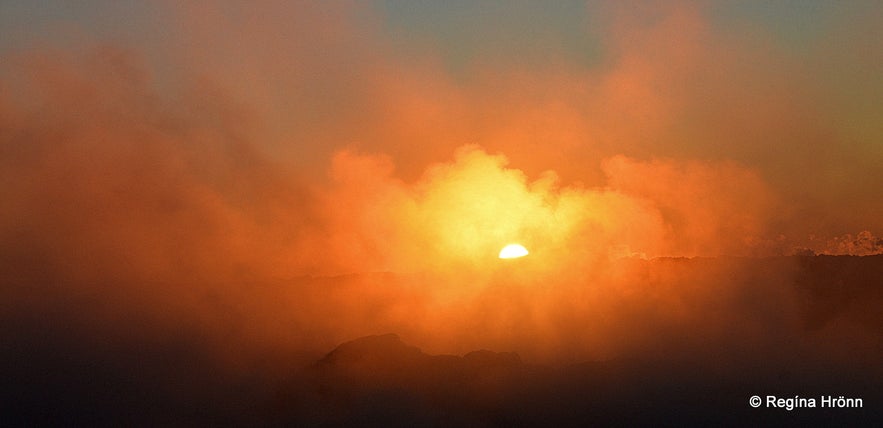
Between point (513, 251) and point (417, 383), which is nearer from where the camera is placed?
point (417, 383)

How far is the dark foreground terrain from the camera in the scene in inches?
1630

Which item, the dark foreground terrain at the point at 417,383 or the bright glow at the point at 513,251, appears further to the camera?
the bright glow at the point at 513,251

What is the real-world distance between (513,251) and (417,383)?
18.2 metres

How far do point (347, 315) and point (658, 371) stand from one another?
81.8 feet

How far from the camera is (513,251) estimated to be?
193 ft

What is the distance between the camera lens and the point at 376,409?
41.7 m

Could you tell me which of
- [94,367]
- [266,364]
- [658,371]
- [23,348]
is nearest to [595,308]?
[658,371]

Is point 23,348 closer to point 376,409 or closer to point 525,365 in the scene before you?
point 376,409

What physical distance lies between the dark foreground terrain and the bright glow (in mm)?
11578

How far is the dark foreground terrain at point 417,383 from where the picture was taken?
41.4 metres

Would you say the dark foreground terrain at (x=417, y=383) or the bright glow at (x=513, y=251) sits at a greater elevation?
the bright glow at (x=513, y=251)

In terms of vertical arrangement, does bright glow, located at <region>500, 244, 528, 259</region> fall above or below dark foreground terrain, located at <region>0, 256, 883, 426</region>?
above

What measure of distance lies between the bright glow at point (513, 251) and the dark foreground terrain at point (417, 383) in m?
11.6

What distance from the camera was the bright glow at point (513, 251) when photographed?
192 feet
